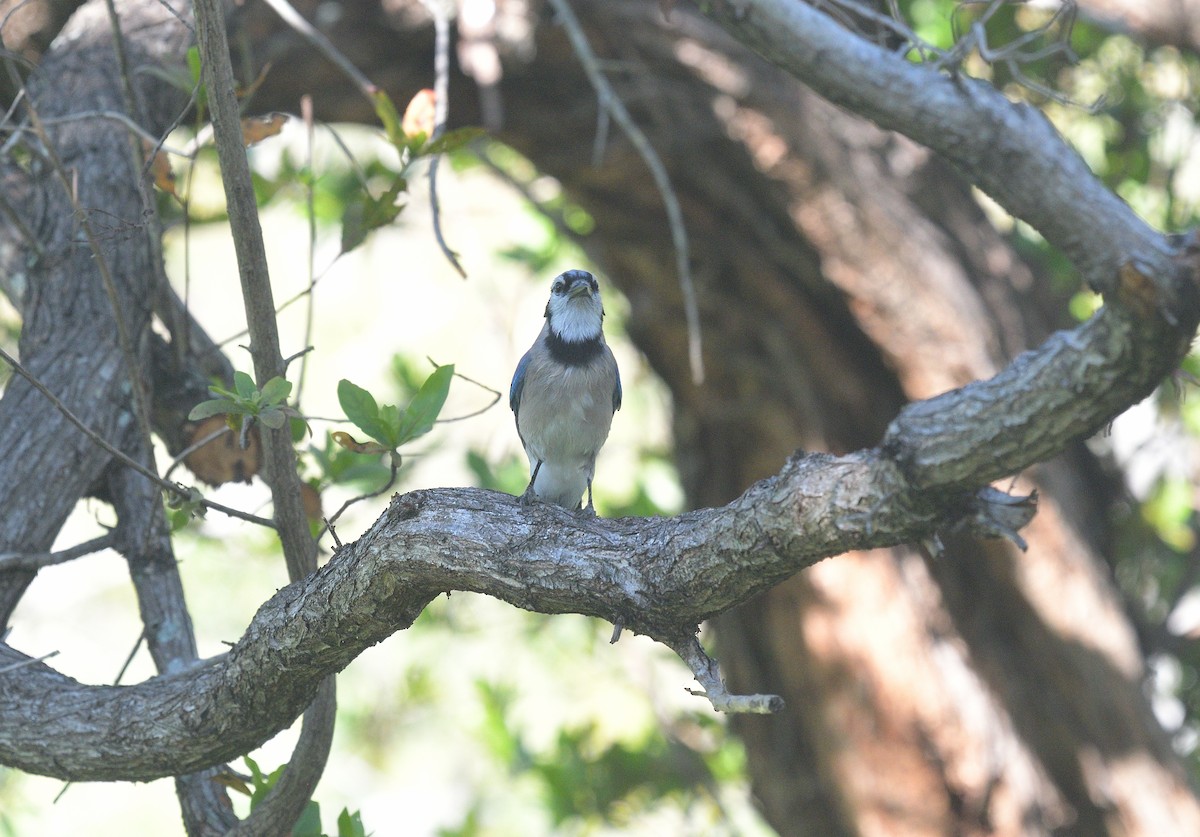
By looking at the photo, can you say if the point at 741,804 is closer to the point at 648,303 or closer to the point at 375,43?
the point at 648,303

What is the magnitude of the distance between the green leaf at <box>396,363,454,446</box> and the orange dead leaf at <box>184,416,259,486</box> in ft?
3.62

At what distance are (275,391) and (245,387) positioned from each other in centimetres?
6

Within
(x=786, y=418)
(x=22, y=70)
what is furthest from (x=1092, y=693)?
(x=22, y=70)

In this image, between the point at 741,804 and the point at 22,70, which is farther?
the point at 741,804

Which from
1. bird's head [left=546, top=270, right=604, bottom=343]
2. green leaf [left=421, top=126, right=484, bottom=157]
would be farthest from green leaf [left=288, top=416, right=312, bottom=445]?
bird's head [left=546, top=270, right=604, bottom=343]

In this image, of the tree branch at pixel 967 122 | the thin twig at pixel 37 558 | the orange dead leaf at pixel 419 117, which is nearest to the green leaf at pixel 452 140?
the orange dead leaf at pixel 419 117

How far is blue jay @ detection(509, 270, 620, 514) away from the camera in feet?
11.8

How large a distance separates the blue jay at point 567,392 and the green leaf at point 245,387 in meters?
1.51

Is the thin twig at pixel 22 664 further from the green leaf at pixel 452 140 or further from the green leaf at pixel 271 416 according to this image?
the green leaf at pixel 452 140

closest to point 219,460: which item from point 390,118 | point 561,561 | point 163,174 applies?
point 163,174

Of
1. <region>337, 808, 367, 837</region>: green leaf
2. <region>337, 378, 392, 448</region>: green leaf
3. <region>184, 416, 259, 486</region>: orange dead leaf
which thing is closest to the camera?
<region>337, 378, 392, 448</region>: green leaf

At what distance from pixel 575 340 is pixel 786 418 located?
149 centimetres

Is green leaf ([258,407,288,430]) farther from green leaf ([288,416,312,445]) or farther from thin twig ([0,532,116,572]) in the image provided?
thin twig ([0,532,116,572])

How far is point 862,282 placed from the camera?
14.6 ft
